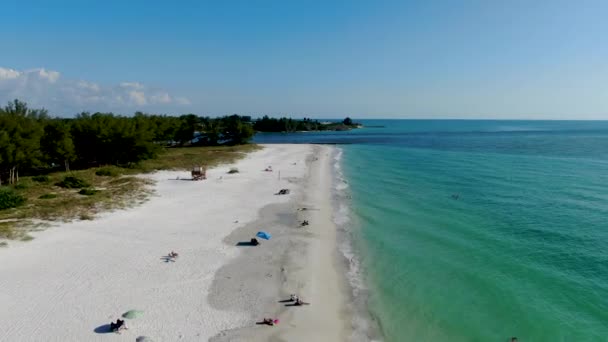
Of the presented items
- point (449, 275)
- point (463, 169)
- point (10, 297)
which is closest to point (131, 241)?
point (10, 297)

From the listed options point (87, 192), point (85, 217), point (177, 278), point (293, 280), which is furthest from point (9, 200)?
point (293, 280)

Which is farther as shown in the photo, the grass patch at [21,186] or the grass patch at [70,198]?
the grass patch at [21,186]

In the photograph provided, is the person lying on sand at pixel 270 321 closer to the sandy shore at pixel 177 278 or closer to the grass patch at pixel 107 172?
the sandy shore at pixel 177 278

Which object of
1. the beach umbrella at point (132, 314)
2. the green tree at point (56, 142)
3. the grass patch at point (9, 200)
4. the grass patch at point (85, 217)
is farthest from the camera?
the green tree at point (56, 142)

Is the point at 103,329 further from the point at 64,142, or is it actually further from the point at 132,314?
the point at 64,142

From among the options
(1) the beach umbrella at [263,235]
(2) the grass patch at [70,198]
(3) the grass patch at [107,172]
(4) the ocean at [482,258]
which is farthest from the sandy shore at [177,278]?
(3) the grass patch at [107,172]

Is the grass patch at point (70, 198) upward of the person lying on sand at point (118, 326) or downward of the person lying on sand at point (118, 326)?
upward

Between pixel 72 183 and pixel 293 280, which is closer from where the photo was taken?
pixel 293 280

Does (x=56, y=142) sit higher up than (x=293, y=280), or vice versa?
(x=56, y=142)

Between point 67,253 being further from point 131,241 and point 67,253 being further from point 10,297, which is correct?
point 10,297
